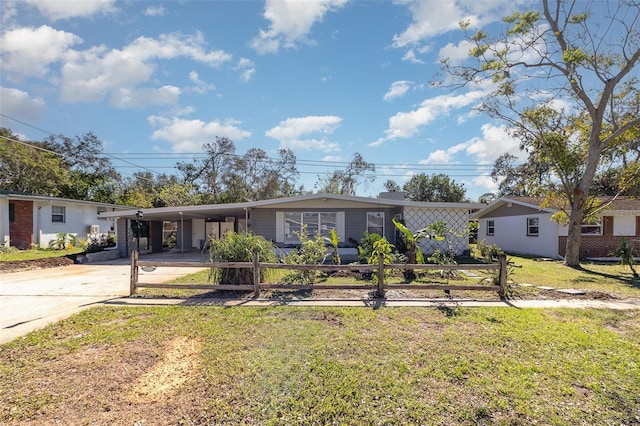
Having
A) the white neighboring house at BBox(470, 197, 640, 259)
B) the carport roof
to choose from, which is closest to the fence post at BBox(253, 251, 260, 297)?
the carport roof

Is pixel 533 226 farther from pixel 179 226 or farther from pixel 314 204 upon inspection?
pixel 179 226

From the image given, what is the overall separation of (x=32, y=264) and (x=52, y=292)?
667 cm

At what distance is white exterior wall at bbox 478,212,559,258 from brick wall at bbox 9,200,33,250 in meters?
26.1

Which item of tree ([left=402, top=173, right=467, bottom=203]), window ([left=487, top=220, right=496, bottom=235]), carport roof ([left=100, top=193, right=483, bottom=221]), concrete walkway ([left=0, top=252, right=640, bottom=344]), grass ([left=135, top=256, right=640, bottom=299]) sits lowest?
grass ([left=135, top=256, right=640, bottom=299])

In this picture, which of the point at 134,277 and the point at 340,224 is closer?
the point at 134,277

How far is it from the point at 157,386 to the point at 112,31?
12238mm

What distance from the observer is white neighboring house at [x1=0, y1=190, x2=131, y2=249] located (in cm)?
1781

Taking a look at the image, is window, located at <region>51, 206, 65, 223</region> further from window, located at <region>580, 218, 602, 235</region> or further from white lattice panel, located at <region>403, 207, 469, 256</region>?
window, located at <region>580, 218, 602, 235</region>

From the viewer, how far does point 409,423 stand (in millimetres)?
2863

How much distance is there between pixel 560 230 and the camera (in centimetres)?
1634

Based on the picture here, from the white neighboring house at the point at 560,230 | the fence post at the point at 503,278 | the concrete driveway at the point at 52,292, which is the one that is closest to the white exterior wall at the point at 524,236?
the white neighboring house at the point at 560,230

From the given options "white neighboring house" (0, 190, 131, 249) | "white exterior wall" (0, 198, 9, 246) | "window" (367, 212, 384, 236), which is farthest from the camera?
"white neighboring house" (0, 190, 131, 249)

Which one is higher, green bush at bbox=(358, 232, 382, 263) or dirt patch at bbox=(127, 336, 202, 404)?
green bush at bbox=(358, 232, 382, 263)

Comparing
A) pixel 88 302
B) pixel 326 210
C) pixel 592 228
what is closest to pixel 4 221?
pixel 88 302
